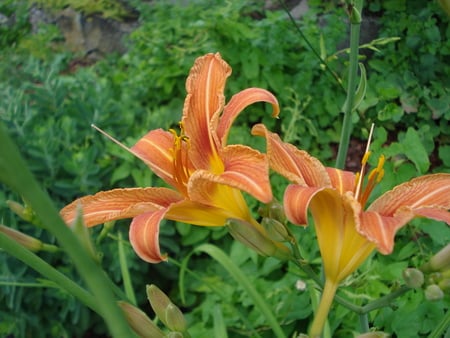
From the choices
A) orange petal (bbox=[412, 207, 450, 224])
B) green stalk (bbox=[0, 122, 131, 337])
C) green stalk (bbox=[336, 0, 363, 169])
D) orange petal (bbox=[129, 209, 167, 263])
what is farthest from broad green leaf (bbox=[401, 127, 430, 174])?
green stalk (bbox=[0, 122, 131, 337])

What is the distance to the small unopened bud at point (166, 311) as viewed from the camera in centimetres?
68

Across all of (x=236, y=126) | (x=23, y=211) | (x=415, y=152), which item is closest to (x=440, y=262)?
(x=23, y=211)

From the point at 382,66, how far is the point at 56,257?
1.43 meters

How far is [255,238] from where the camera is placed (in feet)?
2.24

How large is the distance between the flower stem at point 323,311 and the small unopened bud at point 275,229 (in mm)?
68

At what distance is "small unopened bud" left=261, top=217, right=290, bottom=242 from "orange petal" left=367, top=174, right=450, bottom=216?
3.8 inches

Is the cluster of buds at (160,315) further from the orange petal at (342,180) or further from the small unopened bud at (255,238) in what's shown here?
the orange petal at (342,180)

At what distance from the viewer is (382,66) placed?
8.00 feet

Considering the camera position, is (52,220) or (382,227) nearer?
(52,220)

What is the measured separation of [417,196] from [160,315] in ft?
1.03

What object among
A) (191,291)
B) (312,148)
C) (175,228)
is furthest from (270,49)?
(191,291)

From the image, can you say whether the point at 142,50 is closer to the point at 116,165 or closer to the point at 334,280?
the point at 116,165

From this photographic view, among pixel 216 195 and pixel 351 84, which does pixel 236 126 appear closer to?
pixel 351 84

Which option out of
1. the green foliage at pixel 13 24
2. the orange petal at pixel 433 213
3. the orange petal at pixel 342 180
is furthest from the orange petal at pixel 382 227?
the green foliage at pixel 13 24
